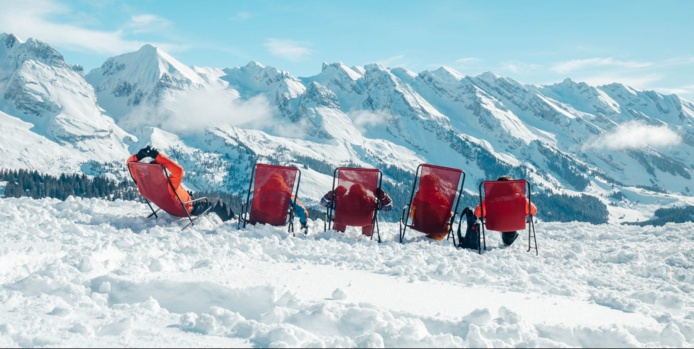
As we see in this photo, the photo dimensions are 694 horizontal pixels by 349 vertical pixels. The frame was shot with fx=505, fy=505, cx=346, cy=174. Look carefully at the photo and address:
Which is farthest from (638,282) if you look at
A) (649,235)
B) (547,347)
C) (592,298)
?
(649,235)

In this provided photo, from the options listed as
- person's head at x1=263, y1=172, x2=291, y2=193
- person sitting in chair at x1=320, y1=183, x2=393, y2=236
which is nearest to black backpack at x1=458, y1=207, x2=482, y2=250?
person sitting in chair at x1=320, y1=183, x2=393, y2=236

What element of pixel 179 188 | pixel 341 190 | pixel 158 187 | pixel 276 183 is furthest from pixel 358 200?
pixel 158 187

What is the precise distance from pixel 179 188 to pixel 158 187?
53 centimetres

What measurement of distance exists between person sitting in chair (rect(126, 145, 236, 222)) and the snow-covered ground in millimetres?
1376

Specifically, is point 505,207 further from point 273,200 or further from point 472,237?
point 273,200

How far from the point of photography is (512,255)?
10.3m

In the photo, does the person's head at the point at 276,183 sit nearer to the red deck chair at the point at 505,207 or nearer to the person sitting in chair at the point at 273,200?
the person sitting in chair at the point at 273,200

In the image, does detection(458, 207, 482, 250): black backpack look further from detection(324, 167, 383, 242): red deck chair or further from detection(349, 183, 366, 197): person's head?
detection(349, 183, 366, 197): person's head

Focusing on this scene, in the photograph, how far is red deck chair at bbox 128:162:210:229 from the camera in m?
11.5

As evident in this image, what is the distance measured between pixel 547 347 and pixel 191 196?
1014 cm

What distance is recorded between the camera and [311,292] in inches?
239

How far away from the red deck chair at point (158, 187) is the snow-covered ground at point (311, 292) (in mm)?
958

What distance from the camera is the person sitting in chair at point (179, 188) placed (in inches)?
461

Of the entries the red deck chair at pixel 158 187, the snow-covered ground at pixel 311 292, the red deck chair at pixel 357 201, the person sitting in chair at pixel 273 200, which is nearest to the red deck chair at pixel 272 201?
the person sitting in chair at pixel 273 200
